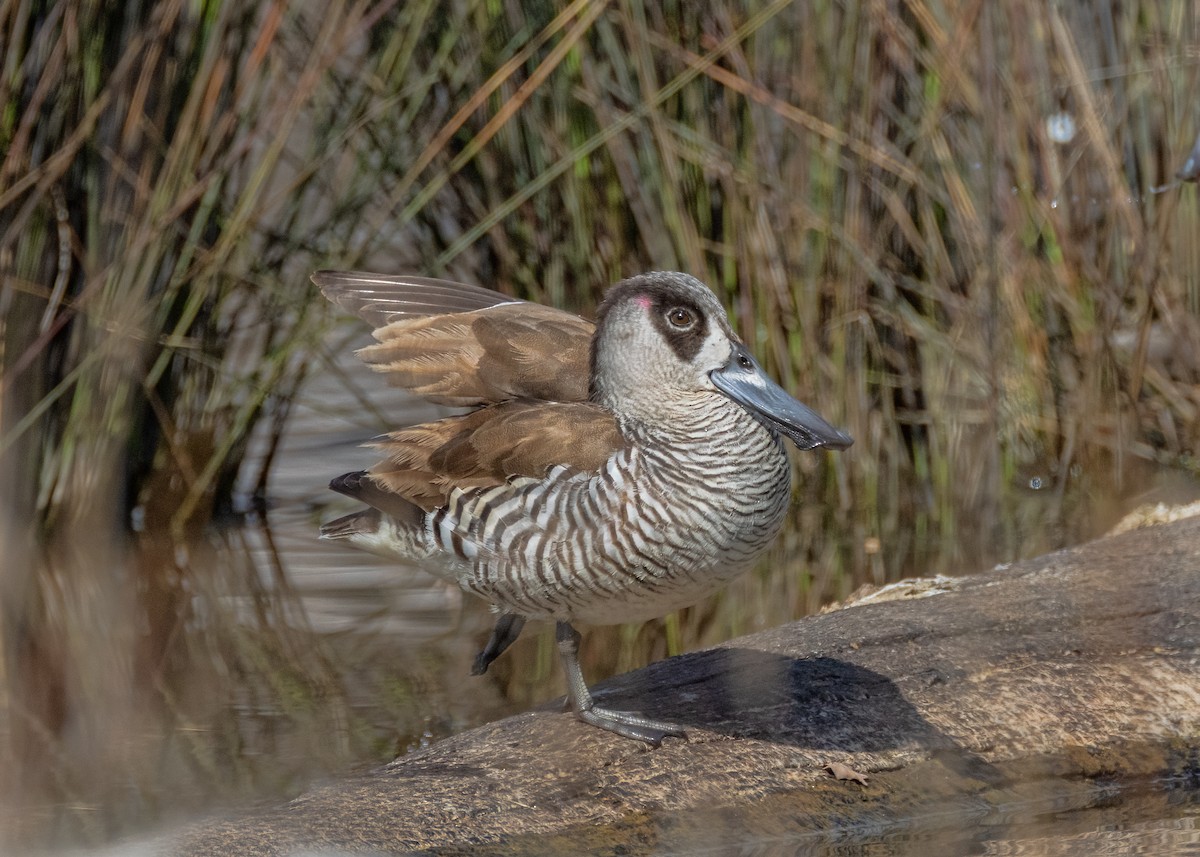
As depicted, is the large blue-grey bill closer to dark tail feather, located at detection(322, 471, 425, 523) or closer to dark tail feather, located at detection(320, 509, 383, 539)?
dark tail feather, located at detection(322, 471, 425, 523)

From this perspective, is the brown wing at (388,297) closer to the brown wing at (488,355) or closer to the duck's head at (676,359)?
the brown wing at (488,355)

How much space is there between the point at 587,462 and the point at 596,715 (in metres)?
0.49

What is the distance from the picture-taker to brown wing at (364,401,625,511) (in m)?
3.17

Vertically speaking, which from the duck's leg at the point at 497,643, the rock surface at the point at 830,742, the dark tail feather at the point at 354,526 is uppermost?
the dark tail feather at the point at 354,526

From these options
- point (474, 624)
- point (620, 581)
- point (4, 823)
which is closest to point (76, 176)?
point (474, 624)

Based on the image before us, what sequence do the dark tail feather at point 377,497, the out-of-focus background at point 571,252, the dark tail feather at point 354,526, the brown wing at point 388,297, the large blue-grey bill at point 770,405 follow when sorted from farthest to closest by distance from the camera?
1. the out-of-focus background at point 571,252
2. the brown wing at point 388,297
3. the dark tail feather at point 354,526
4. the dark tail feather at point 377,497
5. the large blue-grey bill at point 770,405

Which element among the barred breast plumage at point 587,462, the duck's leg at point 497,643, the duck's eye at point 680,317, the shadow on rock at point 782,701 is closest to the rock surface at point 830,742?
the shadow on rock at point 782,701

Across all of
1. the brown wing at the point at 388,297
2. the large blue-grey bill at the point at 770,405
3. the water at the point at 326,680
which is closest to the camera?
the water at the point at 326,680

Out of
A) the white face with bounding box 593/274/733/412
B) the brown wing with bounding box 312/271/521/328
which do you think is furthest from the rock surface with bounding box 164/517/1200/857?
the brown wing with bounding box 312/271/521/328

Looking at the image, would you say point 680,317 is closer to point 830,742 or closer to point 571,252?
point 830,742

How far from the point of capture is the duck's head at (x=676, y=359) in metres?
3.20

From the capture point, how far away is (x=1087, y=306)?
17.4 feet

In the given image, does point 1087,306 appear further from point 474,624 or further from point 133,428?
point 133,428

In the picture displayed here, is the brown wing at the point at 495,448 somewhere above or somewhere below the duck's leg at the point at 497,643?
above
